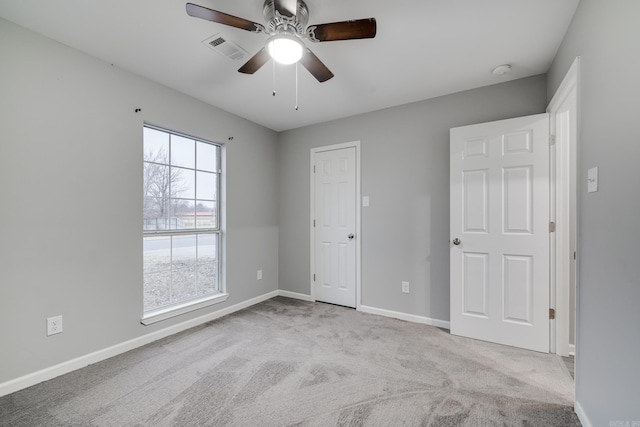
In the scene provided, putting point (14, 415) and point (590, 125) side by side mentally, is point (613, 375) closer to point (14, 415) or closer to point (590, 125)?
point (590, 125)

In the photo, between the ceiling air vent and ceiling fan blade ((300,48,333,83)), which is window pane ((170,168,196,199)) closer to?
the ceiling air vent

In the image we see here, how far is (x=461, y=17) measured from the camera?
5.71 ft

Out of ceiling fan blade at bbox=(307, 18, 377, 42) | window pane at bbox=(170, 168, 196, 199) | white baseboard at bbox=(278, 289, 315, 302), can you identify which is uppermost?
ceiling fan blade at bbox=(307, 18, 377, 42)

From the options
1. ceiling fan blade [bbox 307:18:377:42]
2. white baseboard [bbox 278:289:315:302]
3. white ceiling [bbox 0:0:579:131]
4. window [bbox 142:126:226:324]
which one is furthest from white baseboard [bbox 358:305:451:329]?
ceiling fan blade [bbox 307:18:377:42]

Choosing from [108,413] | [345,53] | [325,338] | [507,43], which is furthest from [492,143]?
[108,413]

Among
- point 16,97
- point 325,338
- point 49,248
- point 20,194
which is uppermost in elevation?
point 16,97

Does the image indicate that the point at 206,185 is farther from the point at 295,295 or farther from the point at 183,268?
the point at 295,295

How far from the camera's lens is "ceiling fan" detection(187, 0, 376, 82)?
1.45 metres

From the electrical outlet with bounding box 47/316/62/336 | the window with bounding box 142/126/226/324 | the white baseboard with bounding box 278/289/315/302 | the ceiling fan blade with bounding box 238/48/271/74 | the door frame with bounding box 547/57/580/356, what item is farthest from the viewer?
the white baseboard with bounding box 278/289/315/302

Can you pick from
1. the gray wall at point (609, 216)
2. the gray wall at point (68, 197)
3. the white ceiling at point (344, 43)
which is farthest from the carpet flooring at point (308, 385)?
the white ceiling at point (344, 43)

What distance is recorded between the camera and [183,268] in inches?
115

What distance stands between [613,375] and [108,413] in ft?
8.75

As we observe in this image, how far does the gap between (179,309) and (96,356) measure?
711 millimetres

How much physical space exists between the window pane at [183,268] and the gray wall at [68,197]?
0.28m
